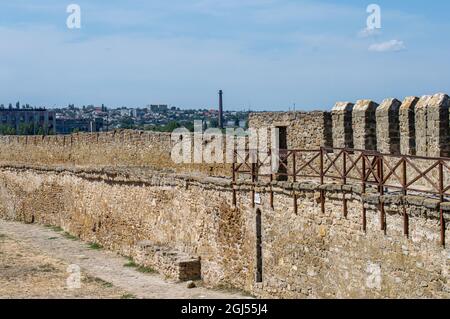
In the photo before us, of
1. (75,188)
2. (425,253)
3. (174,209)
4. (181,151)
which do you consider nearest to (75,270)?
(174,209)

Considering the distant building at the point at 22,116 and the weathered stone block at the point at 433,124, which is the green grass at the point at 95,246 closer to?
the weathered stone block at the point at 433,124

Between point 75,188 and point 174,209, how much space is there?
674 centimetres

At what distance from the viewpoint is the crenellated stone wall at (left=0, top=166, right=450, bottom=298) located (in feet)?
A: 31.6

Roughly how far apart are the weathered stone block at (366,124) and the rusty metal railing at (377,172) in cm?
28

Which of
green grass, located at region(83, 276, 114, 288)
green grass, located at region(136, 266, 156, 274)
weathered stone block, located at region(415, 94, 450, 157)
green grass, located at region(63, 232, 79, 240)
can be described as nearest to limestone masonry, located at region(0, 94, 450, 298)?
weathered stone block, located at region(415, 94, 450, 157)

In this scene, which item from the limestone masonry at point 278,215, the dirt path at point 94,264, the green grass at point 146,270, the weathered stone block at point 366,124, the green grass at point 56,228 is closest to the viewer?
the limestone masonry at point 278,215

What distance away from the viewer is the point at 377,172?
34.9 feet

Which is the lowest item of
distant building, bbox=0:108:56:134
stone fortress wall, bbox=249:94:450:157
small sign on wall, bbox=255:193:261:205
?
small sign on wall, bbox=255:193:261:205

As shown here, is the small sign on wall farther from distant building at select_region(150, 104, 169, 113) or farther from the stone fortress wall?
distant building at select_region(150, 104, 169, 113)

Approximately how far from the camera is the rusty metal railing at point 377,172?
30.7ft

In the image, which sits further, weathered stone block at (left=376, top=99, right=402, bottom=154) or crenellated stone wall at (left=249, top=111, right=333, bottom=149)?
crenellated stone wall at (left=249, top=111, right=333, bottom=149)

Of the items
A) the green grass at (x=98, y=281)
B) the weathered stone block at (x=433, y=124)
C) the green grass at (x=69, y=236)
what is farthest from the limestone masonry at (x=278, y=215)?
the green grass at (x=98, y=281)

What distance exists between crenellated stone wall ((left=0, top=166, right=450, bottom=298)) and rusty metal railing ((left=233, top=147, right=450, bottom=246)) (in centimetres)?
16

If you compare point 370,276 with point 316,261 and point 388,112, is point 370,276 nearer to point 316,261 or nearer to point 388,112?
point 316,261
